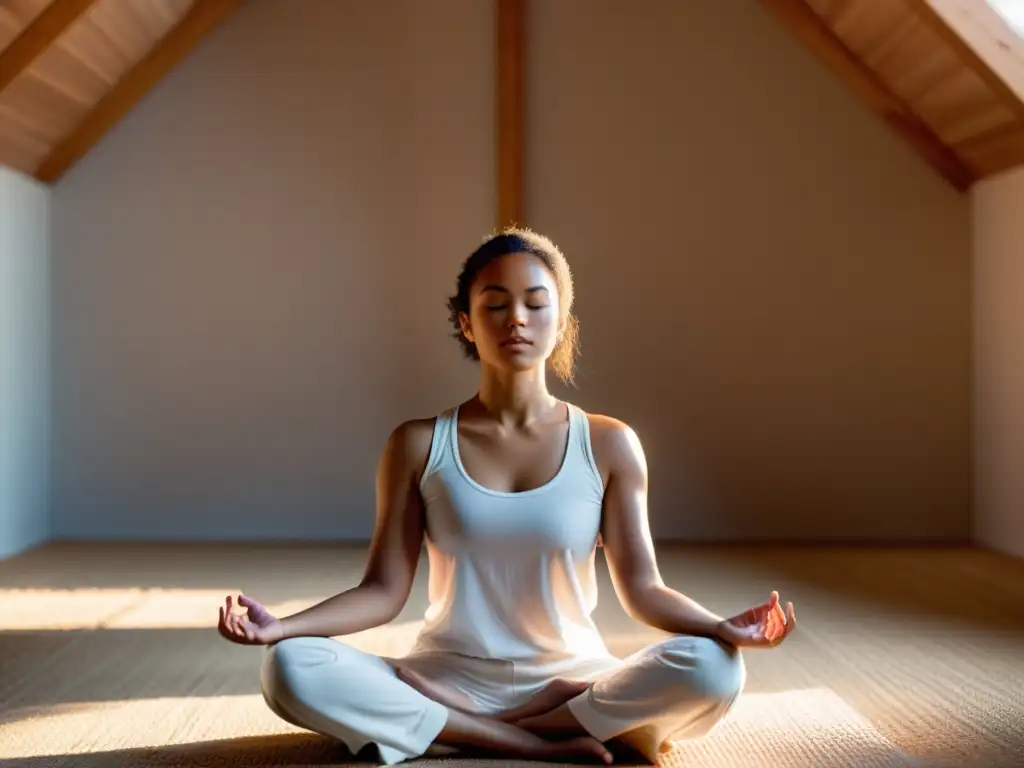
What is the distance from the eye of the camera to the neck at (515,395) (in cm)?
201

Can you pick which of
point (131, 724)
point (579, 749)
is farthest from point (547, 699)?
point (131, 724)

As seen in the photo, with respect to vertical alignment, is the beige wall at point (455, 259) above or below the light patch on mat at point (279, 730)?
above

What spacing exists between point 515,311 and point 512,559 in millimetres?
402

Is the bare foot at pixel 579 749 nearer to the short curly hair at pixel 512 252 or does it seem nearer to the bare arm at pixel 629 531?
the bare arm at pixel 629 531

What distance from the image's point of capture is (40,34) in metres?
4.04

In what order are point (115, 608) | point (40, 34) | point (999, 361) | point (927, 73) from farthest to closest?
1. point (999, 361)
2. point (927, 73)
3. point (40, 34)
4. point (115, 608)

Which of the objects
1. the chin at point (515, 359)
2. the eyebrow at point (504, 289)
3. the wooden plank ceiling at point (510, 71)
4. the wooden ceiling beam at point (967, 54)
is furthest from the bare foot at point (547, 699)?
the wooden ceiling beam at point (967, 54)

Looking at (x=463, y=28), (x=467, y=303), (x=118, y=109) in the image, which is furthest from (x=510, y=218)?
(x=467, y=303)

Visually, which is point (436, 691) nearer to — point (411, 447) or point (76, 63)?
point (411, 447)

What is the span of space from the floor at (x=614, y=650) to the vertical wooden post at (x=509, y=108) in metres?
1.65

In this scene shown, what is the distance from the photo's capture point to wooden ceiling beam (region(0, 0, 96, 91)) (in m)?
4.04

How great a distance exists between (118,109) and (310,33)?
89 cm

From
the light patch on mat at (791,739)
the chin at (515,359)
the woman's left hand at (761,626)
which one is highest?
the chin at (515,359)

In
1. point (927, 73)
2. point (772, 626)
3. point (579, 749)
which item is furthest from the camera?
point (927, 73)
